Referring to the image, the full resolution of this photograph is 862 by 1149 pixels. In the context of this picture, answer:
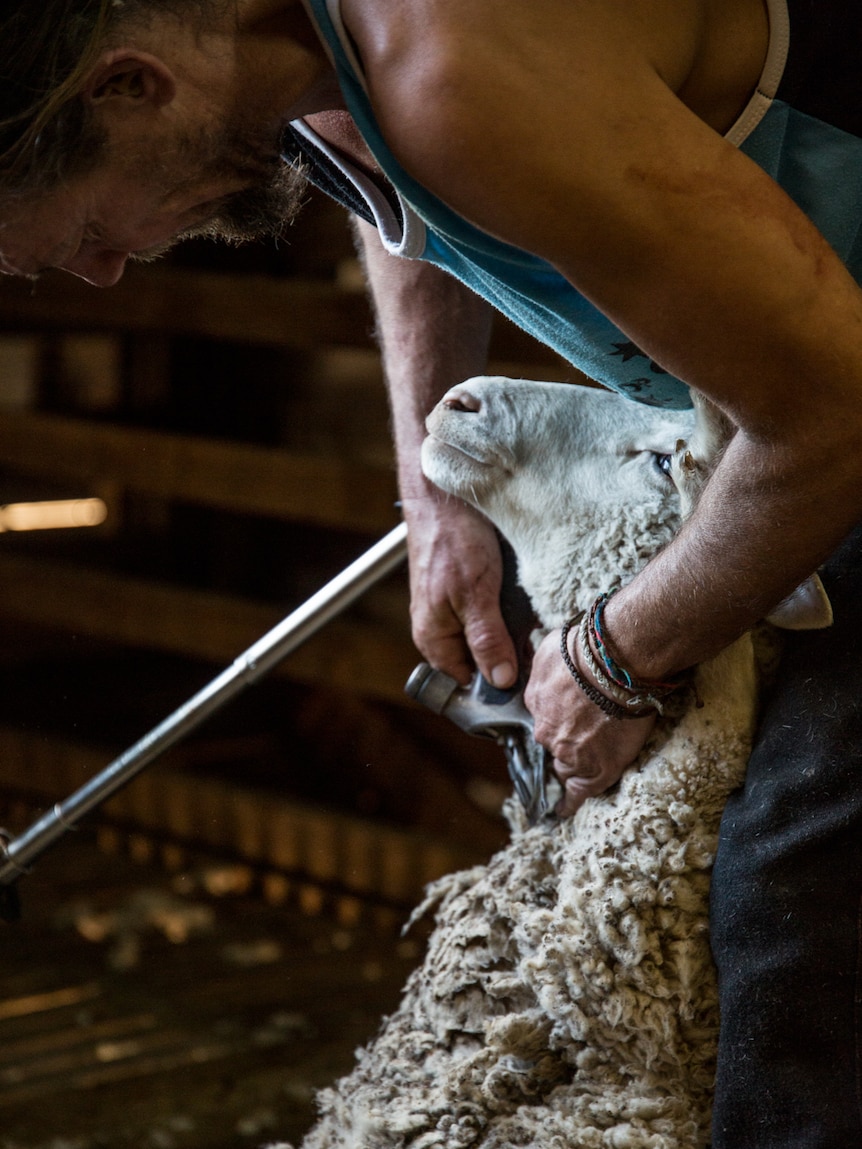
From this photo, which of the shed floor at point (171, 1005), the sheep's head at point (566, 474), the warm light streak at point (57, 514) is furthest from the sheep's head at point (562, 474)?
the warm light streak at point (57, 514)

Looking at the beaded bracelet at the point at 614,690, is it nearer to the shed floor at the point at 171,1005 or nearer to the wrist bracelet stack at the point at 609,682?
the wrist bracelet stack at the point at 609,682

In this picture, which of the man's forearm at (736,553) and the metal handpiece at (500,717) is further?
the metal handpiece at (500,717)

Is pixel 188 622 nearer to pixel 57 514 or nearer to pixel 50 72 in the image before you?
pixel 57 514

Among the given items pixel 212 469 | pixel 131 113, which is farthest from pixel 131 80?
Answer: pixel 212 469

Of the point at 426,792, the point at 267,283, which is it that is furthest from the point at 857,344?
the point at 426,792

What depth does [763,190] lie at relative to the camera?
2.13 feet

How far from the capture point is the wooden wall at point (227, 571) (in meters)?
2.68

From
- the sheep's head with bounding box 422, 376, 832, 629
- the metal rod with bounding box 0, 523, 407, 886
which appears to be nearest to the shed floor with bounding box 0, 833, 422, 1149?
the metal rod with bounding box 0, 523, 407, 886

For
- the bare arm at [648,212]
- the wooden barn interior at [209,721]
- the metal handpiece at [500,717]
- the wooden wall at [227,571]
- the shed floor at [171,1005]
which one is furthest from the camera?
the wooden wall at [227,571]

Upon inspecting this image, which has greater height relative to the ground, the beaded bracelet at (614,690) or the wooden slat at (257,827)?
the wooden slat at (257,827)

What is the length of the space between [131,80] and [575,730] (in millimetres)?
517

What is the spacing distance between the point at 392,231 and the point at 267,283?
177 centimetres

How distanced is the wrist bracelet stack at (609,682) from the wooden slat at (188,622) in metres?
1.79

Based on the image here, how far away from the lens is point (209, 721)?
219 cm
